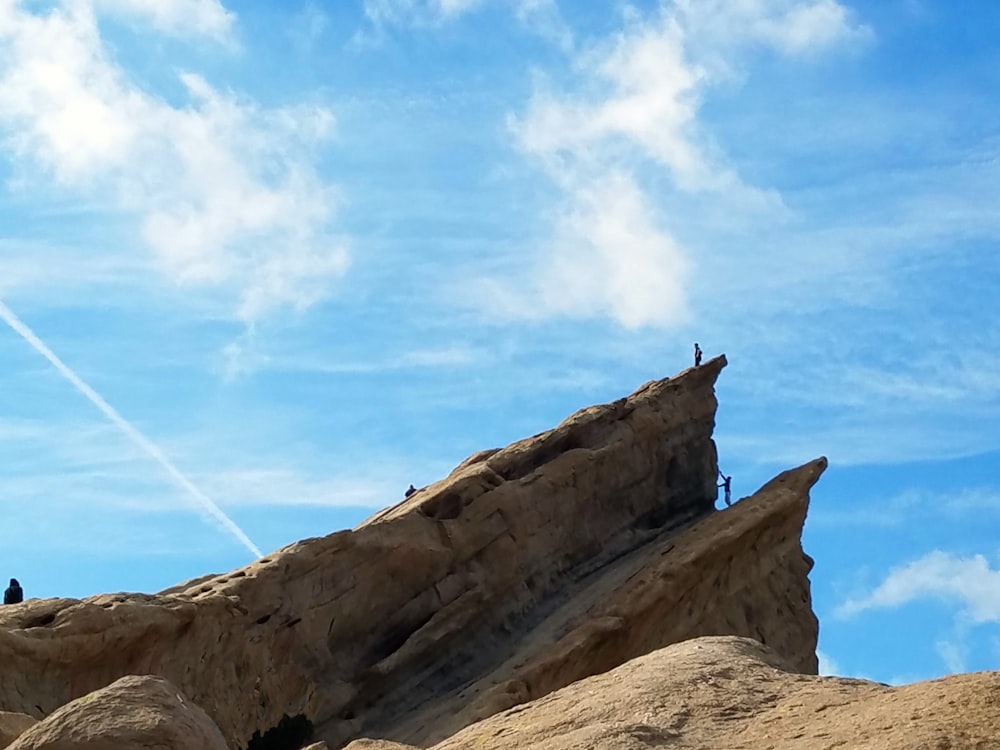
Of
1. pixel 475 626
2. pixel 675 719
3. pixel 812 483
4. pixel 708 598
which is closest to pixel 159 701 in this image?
pixel 675 719

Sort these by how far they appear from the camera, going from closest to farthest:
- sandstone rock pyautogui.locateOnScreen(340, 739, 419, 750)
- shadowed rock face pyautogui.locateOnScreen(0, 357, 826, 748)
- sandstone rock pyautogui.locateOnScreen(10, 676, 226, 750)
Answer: sandstone rock pyautogui.locateOnScreen(10, 676, 226, 750), sandstone rock pyautogui.locateOnScreen(340, 739, 419, 750), shadowed rock face pyautogui.locateOnScreen(0, 357, 826, 748)

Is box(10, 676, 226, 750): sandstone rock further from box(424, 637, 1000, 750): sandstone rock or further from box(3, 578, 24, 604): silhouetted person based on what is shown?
box(3, 578, 24, 604): silhouetted person

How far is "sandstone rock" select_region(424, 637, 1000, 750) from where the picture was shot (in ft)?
39.3

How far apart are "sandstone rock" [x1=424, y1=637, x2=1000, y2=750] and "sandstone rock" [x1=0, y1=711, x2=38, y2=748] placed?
6088 mm

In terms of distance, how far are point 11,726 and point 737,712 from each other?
944 cm

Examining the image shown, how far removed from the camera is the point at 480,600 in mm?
37500

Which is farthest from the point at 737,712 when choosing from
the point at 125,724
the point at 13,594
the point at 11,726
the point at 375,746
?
the point at 13,594

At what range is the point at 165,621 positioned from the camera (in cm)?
3092

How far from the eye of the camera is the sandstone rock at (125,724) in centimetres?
1170

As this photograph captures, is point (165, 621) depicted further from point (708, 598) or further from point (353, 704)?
point (708, 598)

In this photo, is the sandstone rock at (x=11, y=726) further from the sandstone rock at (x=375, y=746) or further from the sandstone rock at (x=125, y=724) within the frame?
the sandstone rock at (x=125, y=724)

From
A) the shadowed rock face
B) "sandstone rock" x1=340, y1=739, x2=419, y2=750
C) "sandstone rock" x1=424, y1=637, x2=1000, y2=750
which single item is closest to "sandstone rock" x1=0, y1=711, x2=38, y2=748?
"sandstone rock" x1=340, y1=739, x2=419, y2=750

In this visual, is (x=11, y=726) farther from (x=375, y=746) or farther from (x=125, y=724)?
(x=125, y=724)

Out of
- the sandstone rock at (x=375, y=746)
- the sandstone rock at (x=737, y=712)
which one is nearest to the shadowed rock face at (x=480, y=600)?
the sandstone rock at (x=375, y=746)
